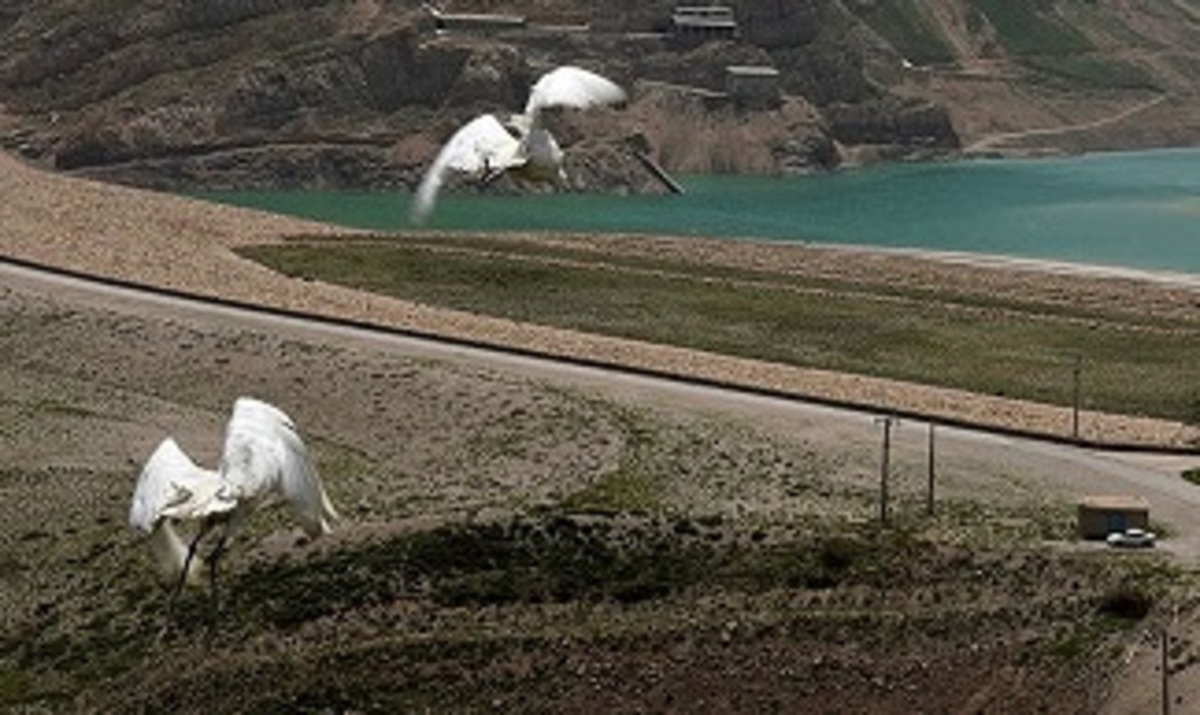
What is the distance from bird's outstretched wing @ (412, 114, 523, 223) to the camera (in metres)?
25.7

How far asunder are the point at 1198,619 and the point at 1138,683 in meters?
2.33

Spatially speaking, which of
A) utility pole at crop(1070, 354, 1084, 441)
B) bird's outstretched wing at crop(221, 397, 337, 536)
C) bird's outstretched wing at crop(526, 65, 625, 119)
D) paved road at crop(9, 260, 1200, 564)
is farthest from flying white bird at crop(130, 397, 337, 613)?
utility pole at crop(1070, 354, 1084, 441)

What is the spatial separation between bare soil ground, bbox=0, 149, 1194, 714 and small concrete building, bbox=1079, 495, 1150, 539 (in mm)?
883

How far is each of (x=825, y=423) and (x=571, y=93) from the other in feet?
137

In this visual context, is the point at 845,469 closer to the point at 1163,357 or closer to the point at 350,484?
the point at 350,484

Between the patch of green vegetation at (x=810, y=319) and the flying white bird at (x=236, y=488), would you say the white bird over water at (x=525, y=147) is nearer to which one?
the flying white bird at (x=236, y=488)

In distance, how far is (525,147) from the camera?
25.8 metres

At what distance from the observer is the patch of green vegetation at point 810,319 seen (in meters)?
87.5

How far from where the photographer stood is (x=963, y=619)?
4628 cm

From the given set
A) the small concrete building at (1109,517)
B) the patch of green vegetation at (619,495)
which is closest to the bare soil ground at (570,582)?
the patch of green vegetation at (619,495)

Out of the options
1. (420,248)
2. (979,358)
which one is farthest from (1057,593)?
(420,248)

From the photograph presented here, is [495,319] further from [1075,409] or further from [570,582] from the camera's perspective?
[570,582]

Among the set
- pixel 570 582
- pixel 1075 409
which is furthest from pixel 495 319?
pixel 570 582

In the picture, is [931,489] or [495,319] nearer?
[931,489]
